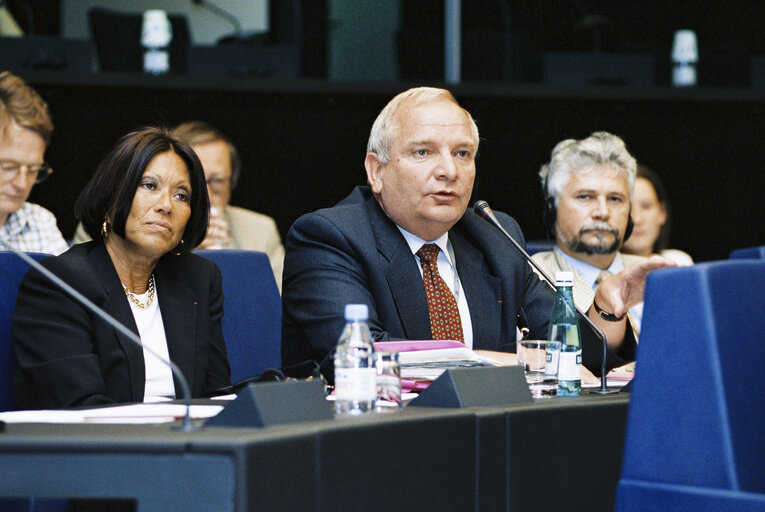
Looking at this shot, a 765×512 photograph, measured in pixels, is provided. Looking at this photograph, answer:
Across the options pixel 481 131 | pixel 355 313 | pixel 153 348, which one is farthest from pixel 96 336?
pixel 481 131

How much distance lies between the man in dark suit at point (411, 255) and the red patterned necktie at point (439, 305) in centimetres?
2

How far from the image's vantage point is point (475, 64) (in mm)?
4508

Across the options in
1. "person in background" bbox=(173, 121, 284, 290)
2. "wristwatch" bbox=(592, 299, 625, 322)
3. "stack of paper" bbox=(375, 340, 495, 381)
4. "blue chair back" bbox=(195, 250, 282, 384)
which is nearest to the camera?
"stack of paper" bbox=(375, 340, 495, 381)

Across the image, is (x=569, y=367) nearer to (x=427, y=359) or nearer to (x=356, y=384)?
(x=427, y=359)

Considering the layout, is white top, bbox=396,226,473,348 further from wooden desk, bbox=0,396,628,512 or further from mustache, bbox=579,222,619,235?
mustache, bbox=579,222,619,235

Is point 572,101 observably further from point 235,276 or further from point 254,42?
point 235,276

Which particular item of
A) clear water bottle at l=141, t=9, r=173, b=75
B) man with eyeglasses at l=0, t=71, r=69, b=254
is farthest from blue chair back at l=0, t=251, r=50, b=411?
clear water bottle at l=141, t=9, r=173, b=75

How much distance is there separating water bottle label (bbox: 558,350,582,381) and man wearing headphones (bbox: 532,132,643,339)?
1127 millimetres

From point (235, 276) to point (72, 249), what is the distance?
1.82ft

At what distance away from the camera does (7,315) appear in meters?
1.80

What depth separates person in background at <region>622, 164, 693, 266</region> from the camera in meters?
3.62

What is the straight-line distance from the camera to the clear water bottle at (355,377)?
1255mm

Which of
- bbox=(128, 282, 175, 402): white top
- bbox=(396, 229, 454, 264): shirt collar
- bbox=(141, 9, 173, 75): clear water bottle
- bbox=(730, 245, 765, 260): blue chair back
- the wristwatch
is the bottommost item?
bbox=(128, 282, 175, 402): white top

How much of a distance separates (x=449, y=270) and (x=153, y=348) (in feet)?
2.08
